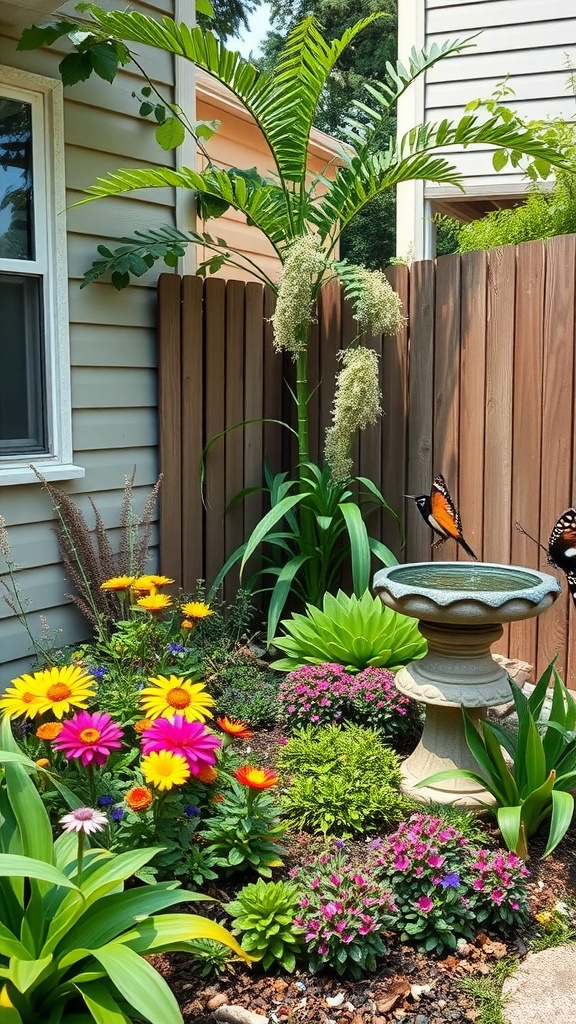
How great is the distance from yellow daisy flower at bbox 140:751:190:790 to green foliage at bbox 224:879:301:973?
13.5 inches

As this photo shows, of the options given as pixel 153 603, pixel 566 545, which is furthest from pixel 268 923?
pixel 566 545

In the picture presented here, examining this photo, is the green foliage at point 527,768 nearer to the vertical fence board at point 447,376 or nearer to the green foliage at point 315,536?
the green foliage at point 315,536

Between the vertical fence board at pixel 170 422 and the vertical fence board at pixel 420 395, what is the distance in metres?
1.11

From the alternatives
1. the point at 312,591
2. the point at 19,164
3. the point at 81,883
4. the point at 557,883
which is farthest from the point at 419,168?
the point at 81,883

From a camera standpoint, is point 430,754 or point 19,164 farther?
point 19,164

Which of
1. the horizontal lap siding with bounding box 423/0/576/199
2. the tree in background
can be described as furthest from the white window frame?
the tree in background

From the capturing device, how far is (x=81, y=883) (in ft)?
5.60

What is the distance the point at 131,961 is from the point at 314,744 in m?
1.25

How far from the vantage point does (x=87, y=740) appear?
1900 mm

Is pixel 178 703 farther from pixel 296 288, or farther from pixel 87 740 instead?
pixel 296 288

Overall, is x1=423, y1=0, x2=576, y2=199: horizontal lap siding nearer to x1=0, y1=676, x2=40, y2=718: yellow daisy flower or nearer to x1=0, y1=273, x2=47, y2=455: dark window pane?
x1=0, y1=273, x2=47, y2=455: dark window pane

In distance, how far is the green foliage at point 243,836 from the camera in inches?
84.7

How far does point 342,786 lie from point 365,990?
0.65 m

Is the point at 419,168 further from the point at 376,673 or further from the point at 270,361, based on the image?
the point at 376,673
